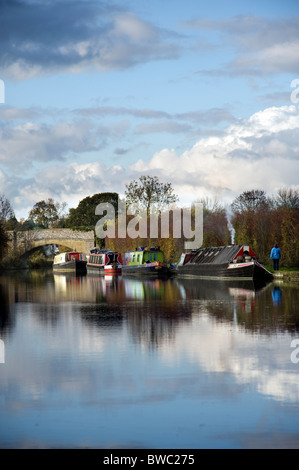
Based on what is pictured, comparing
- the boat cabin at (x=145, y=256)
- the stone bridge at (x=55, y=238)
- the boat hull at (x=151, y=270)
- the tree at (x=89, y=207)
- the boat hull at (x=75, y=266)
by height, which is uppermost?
the tree at (x=89, y=207)

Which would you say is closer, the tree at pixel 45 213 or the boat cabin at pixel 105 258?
the boat cabin at pixel 105 258

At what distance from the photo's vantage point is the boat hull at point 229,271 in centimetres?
2831

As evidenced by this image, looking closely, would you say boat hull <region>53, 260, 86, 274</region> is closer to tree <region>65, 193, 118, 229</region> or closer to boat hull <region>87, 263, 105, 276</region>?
boat hull <region>87, 263, 105, 276</region>

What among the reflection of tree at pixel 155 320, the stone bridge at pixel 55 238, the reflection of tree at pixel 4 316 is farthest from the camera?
the stone bridge at pixel 55 238

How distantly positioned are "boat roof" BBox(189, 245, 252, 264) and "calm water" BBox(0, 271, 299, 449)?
16.7 metres

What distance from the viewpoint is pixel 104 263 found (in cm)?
4834

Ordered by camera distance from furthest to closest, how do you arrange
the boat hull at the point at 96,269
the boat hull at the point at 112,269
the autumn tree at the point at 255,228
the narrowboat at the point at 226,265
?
1. the boat hull at the point at 96,269
2. the boat hull at the point at 112,269
3. the autumn tree at the point at 255,228
4. the narrowboat at the point at 226,265

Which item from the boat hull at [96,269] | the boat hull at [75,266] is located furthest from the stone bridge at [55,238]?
the boat hull at [96,269]

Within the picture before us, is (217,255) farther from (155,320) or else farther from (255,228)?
(155,320)

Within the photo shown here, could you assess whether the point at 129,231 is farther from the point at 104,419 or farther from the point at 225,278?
the point at 104,419

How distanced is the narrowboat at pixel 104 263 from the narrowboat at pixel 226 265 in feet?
29.3

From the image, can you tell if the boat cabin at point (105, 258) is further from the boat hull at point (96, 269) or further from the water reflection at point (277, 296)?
the water reflection at point (277, 296)

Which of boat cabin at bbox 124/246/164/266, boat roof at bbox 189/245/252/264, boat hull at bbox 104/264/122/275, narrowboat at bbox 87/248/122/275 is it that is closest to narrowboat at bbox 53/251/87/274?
narrowboat at bbox 87/248/122/275
